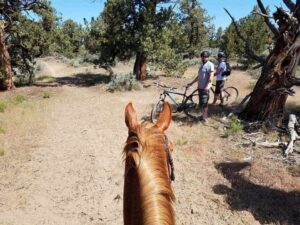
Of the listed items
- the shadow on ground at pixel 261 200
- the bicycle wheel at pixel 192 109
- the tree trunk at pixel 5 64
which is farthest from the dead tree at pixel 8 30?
the shadow on ground at pixel 261 200

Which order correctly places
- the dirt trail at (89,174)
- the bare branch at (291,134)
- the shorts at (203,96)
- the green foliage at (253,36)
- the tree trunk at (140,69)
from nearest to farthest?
the dirt trail at (89,174) < the bare branch at (291,134) < the shorts at (203,96) < the tree trunk at (140,69) < the green foliage at (253,36)

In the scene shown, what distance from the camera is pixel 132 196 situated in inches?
92.3

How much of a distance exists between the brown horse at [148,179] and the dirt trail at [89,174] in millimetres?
3876

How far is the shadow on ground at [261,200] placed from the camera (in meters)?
5.97

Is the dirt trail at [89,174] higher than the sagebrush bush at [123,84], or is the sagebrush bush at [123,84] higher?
the sagebrush bush at [123,84]

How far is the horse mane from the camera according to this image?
2065mm

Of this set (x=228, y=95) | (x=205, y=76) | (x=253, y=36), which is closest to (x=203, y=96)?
(x=205, y=76)

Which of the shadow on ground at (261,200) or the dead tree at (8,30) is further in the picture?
the dead tree at (8,30)

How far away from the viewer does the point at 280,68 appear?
32.9 feet

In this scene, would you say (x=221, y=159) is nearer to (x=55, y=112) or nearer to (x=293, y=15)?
(x=293, y=15)

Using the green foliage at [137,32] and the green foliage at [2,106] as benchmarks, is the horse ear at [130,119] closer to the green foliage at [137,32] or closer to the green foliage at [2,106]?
the green foliage at [2,106]

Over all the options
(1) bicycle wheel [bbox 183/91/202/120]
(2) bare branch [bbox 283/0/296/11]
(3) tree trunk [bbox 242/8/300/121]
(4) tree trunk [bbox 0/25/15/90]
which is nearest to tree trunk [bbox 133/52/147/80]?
(4) tree trunk [bbox 0/25/15/90]

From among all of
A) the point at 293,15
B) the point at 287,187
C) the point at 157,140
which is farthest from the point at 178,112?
the point at 157,140

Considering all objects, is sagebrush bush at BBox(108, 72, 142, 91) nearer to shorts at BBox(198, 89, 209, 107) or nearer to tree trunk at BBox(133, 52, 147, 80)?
tree trunk at BBox(133, 52, 147, 80)
